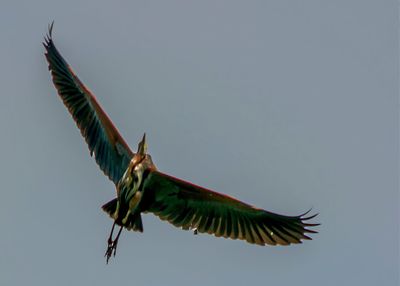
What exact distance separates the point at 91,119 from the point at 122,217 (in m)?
2.54

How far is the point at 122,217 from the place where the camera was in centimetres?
2050

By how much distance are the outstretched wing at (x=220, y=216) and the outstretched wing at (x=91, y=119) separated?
1.01 metres

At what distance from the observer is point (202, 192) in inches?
835

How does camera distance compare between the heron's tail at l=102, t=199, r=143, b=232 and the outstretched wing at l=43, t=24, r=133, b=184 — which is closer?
the heron's tail at l=102, t=199, r=143, b=232

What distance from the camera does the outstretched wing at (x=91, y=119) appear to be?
21531 mm

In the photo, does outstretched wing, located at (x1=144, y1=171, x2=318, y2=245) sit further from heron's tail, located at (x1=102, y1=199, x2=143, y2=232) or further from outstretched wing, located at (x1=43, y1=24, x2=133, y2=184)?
outstretched wing, located at (x1=43, y1=24, x2=133, y2=184)

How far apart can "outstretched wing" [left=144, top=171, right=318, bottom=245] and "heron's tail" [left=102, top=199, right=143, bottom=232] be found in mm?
443

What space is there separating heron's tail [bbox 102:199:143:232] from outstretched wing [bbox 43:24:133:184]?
0.75 meters

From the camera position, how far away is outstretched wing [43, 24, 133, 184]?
21531 mm

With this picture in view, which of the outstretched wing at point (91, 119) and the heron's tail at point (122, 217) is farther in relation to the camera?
the outstretched wing at point (91, 119)

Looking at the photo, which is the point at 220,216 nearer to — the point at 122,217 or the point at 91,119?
the point at 122,217

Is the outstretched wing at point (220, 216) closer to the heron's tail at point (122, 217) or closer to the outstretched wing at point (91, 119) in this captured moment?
the heron's tail at point (122, 217)

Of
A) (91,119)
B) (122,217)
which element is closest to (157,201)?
(122,217)

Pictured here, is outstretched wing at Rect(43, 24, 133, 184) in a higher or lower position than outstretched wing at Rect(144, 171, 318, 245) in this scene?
higher
